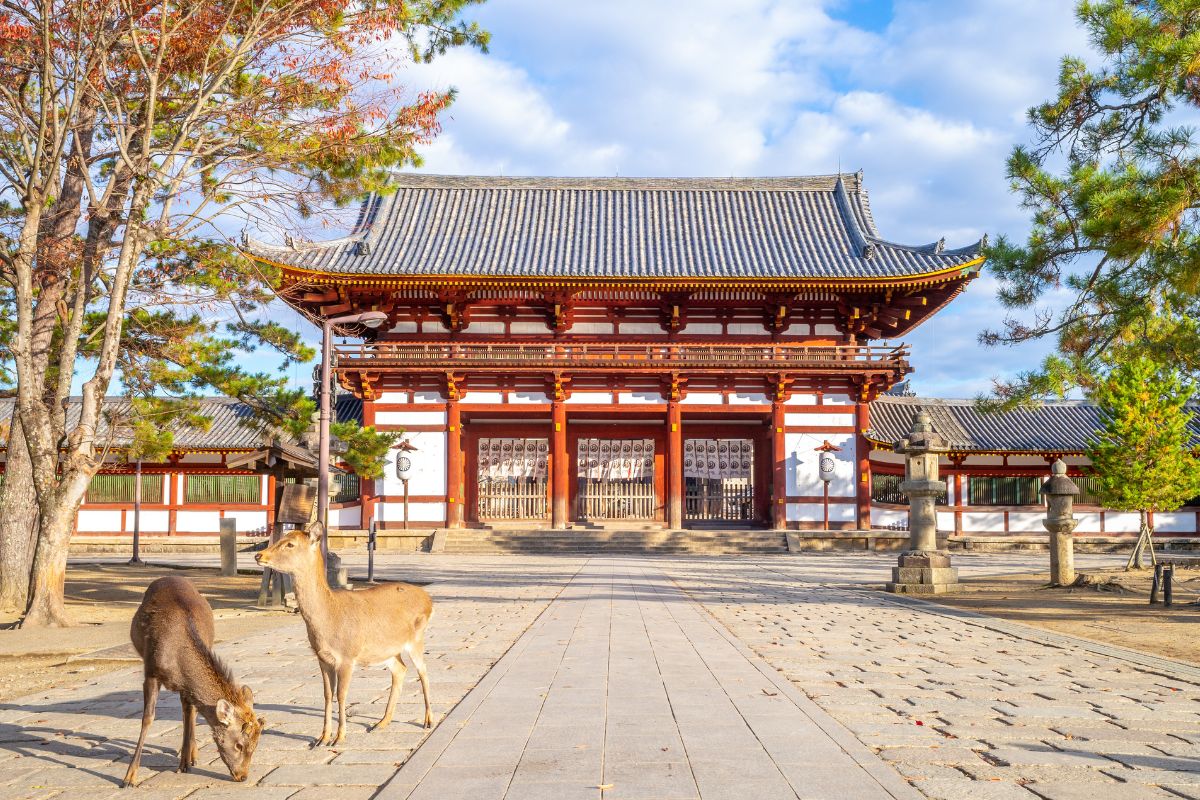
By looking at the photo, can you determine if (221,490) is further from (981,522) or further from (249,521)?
(981,522)

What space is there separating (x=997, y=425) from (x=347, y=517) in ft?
70.6

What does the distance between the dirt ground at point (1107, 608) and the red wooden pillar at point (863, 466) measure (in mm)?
8563

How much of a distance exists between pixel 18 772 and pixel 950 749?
4.83m

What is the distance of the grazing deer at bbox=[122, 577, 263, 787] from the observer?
4.18 m

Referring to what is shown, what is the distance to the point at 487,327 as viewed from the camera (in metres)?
28.1

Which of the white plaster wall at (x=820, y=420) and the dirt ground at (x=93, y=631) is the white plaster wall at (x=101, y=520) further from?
the white plaster wall at (x=820, y=420)

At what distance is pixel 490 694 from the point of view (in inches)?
242

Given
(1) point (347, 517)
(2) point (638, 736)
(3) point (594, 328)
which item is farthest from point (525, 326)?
(2) point (638, 736)

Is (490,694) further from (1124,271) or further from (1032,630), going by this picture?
(1124,271)

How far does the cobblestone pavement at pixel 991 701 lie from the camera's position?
14.3ft

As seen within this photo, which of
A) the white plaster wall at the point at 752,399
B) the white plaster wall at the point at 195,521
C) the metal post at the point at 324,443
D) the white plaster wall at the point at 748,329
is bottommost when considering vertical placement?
the white plaster wall at the point at 195,521

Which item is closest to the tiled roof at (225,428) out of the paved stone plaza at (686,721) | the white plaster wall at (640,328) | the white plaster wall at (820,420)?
the white plaster wall at (640,328)

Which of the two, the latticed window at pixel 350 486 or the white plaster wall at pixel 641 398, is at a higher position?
the white plaster wall at pixel 641 398

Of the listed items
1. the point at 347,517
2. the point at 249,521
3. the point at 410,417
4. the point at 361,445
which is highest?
the point at 410,417
